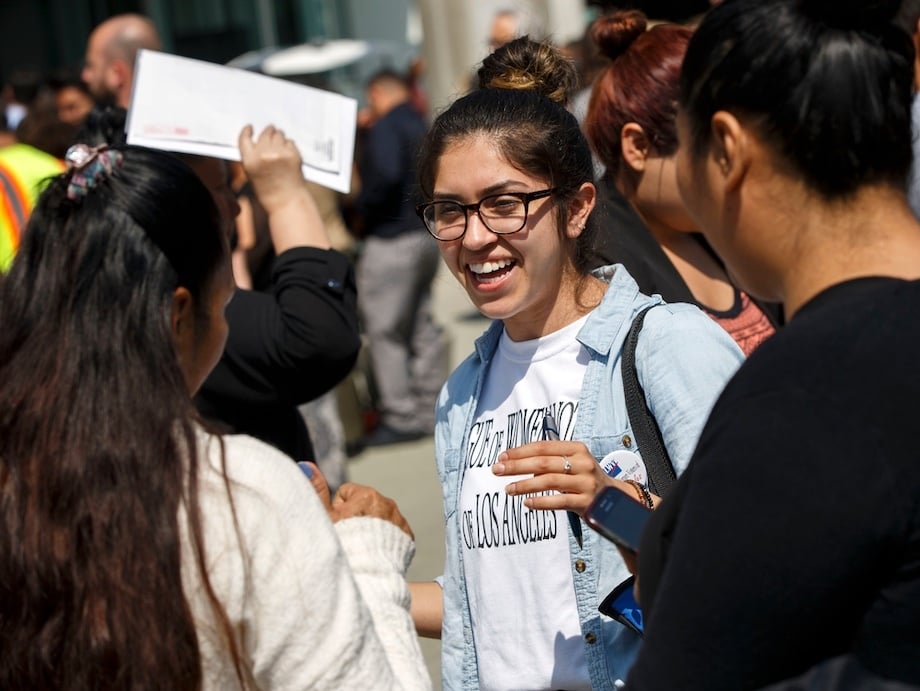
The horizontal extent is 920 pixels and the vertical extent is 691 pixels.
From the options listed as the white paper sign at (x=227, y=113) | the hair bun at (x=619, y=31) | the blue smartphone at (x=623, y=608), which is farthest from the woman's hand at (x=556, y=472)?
the hair bun at (x=619, y=31)

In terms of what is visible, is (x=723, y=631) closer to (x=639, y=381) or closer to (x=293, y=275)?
(x=639, y=381)

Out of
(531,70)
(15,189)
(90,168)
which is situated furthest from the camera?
(15,189)

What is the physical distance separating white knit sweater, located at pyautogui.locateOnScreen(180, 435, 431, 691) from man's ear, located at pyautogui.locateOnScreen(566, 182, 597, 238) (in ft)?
3.08

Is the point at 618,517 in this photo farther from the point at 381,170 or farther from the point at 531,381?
the point at 381,170

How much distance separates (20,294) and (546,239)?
991 mm

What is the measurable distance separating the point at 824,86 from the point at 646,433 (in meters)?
0.93

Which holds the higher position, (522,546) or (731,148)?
(731,148)

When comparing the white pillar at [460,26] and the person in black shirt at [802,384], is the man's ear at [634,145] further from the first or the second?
the white pillar at [460,26]

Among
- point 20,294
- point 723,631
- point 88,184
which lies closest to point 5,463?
point 20,294

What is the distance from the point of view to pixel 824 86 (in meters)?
1.34

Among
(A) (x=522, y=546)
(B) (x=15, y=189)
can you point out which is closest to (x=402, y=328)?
(B) (x=15, y=189)

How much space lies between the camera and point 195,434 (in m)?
1.66

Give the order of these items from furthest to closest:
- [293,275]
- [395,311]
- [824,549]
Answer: [395,311] < [293,275] < [824,549]

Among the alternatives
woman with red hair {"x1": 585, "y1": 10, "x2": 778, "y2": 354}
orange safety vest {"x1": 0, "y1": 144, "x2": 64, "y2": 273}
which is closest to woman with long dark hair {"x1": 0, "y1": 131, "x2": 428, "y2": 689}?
woman with red hair {"x1": 585, "y1": 10, "x2": 778, "y2": 354}
